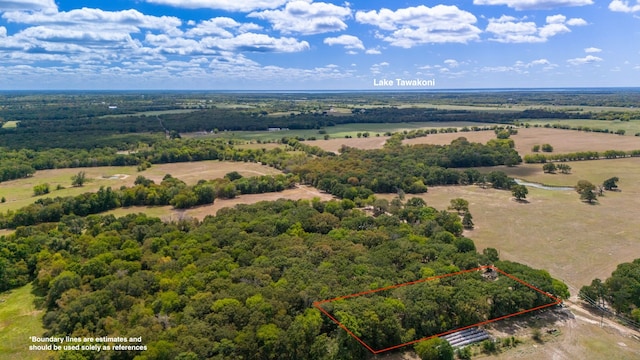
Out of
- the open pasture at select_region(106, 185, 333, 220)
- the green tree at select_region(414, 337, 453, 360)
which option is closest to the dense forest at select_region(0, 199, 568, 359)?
the green tree at select_region(414, 337, 453, 360)

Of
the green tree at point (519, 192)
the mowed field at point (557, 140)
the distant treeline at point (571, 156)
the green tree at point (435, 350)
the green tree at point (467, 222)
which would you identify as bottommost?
the green tree at point (435, 350)


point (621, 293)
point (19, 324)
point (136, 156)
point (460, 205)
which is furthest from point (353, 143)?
point (19, 324)

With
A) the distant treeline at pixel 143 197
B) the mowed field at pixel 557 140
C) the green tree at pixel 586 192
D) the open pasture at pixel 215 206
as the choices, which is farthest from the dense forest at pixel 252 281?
the mowed field at pixel 557 140

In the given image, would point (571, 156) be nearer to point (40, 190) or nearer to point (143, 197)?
point (143, 197)

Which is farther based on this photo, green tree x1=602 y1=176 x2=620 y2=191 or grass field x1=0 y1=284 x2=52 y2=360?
green tree x1=602 y1=176 x2=620 y2=191

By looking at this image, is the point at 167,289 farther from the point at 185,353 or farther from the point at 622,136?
the point at 622,136

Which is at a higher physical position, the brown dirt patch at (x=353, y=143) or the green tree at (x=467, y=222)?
the brown dirt patch at (x=353, y=143)

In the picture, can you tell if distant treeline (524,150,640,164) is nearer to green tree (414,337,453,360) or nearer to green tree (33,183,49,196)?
green tree (414,337,453,360)

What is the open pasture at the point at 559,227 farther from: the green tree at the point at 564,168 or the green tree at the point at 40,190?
the green tree at the point at 40,190
